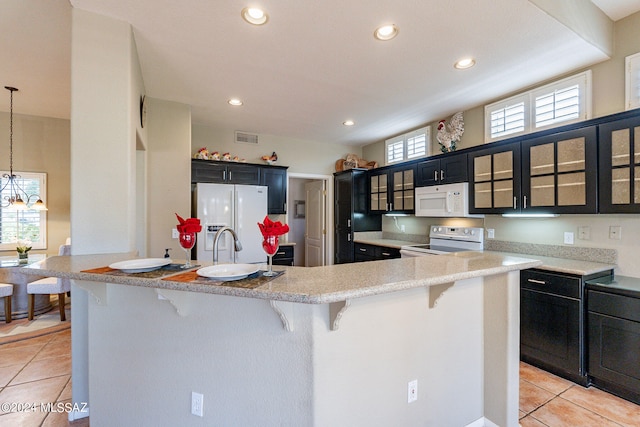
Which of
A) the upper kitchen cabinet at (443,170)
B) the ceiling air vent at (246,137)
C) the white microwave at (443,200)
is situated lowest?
the white microwave at (443,200)

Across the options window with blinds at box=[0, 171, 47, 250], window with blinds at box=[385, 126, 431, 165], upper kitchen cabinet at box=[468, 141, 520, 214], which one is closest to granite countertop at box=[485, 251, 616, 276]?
upper kitchen cabinet at box=[468, 141, 520, 214]

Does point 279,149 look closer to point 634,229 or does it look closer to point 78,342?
point 78,342

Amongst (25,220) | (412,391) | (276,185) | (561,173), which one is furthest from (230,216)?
(561,173)

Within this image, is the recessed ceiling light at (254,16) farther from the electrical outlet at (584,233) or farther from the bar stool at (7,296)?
the bar stool at (7,296)

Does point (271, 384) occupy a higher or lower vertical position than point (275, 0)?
lower

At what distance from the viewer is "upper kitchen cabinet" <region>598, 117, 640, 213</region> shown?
216cm

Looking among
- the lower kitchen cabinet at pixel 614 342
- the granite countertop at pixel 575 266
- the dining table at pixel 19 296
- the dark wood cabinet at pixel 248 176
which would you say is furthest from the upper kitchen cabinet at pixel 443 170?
the dining table at pixel 19 296

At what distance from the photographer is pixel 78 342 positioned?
1.89m

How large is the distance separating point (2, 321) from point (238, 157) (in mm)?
3624

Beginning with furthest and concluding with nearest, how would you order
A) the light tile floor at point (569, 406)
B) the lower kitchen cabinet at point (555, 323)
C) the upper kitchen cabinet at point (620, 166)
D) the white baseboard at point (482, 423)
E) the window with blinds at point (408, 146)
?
the window with blinds at point (408, 146)
the lower kitchen cabinet at point (555, 323)
the upper kitchen cabinet at point (620, 166)
the light tile floor at point (569, 406)
the white baseboard at point (482, 423)

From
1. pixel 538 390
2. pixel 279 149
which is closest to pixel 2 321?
pixel 279 149

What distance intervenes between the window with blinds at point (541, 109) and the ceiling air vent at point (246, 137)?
341 centimetres

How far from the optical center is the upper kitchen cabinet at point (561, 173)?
2418 mm

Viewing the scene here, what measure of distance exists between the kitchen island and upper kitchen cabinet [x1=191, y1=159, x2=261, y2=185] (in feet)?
8.23
